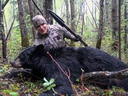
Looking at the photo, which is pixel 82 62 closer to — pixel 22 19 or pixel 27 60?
pixel 27 60

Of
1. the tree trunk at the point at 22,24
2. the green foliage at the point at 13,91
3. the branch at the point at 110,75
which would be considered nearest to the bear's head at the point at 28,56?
the branch at the point at 110,75

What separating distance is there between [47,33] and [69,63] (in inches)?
75.8

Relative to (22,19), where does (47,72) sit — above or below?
below

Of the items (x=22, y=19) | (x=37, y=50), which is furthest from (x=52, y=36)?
(x=22, y=19)

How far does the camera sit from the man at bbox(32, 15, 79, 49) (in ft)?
15.8

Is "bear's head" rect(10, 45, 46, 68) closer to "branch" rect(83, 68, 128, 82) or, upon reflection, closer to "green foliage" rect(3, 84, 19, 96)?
"branch" rect(83, 68, 128, 82)

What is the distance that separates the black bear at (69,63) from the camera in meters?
3.27

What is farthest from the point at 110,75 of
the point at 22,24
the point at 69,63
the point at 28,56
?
the point at 22,24

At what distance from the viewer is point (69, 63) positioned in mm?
3535

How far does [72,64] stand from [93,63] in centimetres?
54

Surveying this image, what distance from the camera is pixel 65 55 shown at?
368 centimetres

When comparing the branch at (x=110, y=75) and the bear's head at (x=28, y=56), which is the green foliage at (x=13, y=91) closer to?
the branch at (x=110, y=75)

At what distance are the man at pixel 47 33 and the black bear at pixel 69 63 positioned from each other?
107 cm

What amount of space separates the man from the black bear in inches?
42.2
